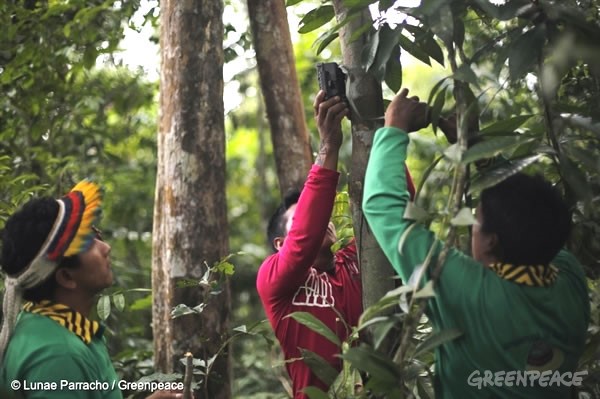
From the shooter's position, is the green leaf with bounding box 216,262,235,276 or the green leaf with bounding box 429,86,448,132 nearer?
the green leaf with bounding box 429,86,448,132

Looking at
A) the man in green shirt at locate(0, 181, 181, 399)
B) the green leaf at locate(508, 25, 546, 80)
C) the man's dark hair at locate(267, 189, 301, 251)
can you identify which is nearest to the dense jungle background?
the green leaf at locate(508, 25, 546, 80)

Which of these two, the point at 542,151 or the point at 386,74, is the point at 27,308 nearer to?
the point at 386,74

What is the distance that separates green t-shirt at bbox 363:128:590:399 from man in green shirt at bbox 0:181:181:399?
3.13 feet

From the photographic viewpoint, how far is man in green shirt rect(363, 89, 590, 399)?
2236 mm

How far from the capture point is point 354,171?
274 centimetres

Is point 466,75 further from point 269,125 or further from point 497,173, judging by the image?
point 269,125

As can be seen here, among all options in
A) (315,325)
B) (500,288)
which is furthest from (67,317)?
(500,288)

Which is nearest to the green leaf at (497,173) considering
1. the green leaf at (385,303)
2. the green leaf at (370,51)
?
the green leaf at (385,303)

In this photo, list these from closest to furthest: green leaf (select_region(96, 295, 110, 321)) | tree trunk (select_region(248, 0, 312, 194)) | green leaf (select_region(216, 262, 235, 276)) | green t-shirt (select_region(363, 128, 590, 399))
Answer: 1. green t-shirt (select_region(363, 128, 590, 399))
2. green leaf (select_region(216, 262, 235, 276))
3. green leaf (select_region(96, 295, 110, 321))
4. tree trunk (select_region(248, 0, 312, 194))

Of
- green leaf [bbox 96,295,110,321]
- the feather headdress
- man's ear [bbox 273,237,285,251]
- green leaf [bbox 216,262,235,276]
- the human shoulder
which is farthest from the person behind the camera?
man's ear [bbox 273,237,285,251]

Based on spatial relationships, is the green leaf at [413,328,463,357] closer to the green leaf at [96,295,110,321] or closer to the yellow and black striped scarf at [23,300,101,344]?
the yellow and black striped scarf at [23,300,101,344]

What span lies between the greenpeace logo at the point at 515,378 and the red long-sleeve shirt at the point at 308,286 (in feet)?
2.41

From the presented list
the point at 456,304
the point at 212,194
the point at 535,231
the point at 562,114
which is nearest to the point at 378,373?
the point at 456,304

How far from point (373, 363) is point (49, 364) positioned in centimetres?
94
